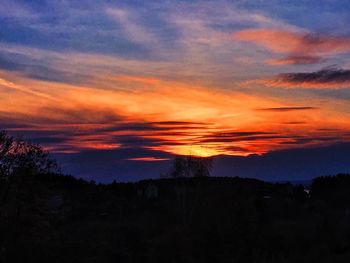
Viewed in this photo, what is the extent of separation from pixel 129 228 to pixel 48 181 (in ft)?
121

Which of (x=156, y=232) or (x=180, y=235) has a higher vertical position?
(x=180, y=235)

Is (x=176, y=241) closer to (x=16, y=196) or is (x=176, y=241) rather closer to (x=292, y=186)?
(x=16, y=196)

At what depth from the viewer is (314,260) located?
117ft

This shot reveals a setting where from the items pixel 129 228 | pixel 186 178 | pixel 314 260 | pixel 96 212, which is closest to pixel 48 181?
pixel 314 260

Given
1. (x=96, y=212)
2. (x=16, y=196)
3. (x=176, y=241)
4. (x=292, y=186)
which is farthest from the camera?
(x=292, y=186)

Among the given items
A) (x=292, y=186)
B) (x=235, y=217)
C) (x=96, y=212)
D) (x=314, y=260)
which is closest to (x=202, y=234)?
(x=235, y=217)

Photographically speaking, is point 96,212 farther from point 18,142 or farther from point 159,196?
point 18,142

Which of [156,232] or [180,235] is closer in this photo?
[180,235]

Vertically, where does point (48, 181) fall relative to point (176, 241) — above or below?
above

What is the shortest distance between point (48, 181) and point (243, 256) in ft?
43.0

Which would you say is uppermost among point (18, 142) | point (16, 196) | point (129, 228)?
point (18, 142)

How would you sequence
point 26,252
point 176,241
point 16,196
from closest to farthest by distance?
point 26,252, point 16,196, point 176,241

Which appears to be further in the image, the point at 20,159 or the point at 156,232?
the point at 156,232

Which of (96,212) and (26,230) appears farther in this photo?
(96,212)
